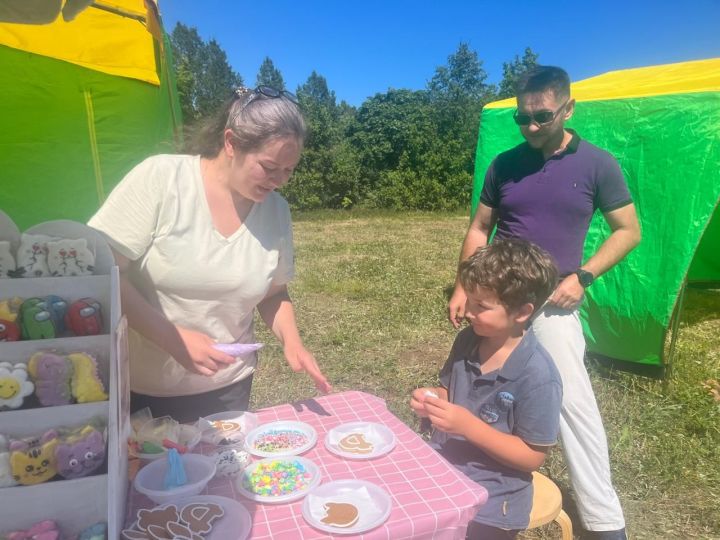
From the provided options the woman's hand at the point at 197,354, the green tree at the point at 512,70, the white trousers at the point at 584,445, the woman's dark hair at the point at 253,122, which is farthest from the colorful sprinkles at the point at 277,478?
the green tree at the point at 512,70

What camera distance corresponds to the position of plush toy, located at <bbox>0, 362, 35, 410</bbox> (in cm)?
105

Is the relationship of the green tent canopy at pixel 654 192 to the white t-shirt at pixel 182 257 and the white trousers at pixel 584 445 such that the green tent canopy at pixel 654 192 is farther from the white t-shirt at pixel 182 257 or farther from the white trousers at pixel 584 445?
the white t-shirt at pixel 182 257

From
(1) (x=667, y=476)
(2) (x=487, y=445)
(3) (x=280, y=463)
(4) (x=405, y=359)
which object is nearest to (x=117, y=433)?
(3) (x=280, y=463)

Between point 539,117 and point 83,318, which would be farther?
point 539,117

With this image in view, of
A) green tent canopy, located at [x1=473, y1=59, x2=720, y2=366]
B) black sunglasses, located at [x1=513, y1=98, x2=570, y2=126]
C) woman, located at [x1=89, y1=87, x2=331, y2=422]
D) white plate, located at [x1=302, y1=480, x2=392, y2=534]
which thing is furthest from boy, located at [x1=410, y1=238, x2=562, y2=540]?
green tent canopy, located at [x1=473, y1=59, x2=720, y2=366]

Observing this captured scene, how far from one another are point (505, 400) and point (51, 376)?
127 centimetres

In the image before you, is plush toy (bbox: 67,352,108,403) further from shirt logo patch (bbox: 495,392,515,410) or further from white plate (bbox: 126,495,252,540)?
shirt logo patch (bbox: 495,392,515,410)

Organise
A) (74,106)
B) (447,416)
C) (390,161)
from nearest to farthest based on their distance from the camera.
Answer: (447,416) → (74,106) → (390,161)

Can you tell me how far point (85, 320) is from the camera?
114cm

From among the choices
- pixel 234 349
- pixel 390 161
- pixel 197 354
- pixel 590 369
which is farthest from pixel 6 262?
pixel 390 161

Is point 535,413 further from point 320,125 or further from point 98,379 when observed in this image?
point 320,125

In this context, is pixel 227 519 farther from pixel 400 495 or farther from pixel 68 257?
pixel 68 257

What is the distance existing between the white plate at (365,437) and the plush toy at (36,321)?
0.81 meters

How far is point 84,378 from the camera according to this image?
1.10 meters
